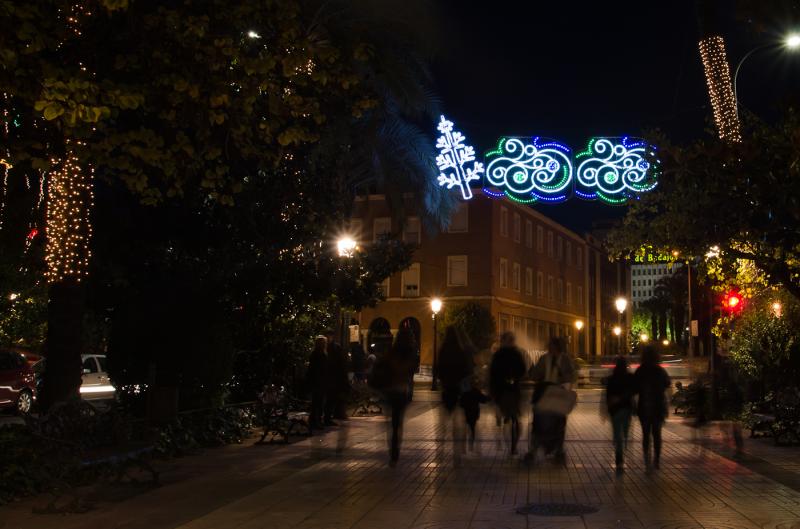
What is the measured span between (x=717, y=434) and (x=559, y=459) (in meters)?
6.40

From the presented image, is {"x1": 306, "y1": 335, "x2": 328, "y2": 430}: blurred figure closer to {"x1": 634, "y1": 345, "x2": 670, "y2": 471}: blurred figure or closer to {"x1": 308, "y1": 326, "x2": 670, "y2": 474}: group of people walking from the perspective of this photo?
{"x1": 308, "y1": 326, "x2": 670, "y2": 474}: group of people walking

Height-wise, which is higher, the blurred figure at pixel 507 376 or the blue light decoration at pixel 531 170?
the blue light decoration at pixel 531 170

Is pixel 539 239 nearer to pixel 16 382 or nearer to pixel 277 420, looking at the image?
pixel 16 382

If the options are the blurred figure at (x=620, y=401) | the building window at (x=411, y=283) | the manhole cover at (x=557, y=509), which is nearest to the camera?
the manhole cover at (x=557, y=509)

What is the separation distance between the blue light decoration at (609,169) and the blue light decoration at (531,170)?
374 millimetres

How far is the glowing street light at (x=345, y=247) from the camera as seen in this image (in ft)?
66.3

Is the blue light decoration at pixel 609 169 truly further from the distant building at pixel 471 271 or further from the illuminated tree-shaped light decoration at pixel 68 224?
the distant building at pixel 471 271

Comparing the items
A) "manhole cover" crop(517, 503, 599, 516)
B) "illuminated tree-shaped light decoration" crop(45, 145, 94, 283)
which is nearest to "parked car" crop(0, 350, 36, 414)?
"illuminated tree-shaped light decoration" crop(45, 145, 94, 283)

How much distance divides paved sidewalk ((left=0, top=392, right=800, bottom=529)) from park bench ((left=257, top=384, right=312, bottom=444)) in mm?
1234

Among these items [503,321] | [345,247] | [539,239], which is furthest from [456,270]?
[345,247]

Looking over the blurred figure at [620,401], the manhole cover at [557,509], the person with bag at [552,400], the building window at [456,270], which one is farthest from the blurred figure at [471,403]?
the building window at [456,270]

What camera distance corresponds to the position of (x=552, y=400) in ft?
41.4

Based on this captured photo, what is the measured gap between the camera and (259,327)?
1989cm

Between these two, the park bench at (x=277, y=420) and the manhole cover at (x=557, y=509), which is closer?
the manhole cover at (x=557, y=509)
